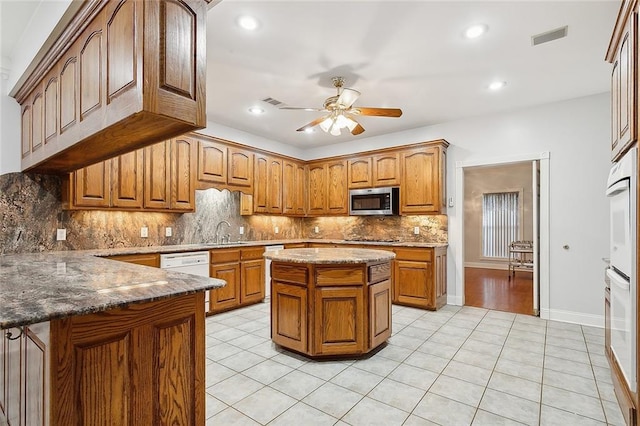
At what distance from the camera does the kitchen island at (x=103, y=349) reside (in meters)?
1.10

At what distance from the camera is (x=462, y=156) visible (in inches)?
187

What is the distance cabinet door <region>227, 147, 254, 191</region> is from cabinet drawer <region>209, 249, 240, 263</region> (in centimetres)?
110

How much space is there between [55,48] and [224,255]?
2.78m

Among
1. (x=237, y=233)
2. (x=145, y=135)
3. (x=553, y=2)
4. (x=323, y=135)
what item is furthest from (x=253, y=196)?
(x=553, y=2)

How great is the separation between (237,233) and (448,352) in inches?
141

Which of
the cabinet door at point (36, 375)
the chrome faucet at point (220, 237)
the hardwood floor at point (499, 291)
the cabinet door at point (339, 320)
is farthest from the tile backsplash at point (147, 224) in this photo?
the cabinet door at point (339, 320)

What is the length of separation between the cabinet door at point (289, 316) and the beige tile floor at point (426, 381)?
144mm

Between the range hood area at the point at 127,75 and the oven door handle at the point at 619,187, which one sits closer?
the range hood area at the point at 127,75

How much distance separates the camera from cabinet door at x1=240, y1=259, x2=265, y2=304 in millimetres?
4527

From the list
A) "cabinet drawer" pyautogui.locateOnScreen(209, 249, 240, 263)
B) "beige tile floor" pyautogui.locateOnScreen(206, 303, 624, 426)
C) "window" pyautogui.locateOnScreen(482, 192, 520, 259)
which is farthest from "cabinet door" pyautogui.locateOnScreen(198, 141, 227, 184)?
"window" pyautogui.locateOnScreen(482, 192, 520, 259)

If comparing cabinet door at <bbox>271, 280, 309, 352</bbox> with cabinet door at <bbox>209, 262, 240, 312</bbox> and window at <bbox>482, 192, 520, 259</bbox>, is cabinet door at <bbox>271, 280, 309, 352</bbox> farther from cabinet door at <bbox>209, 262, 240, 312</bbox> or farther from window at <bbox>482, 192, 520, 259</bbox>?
window at <bbox>482, 192, 520, 259</bbox>

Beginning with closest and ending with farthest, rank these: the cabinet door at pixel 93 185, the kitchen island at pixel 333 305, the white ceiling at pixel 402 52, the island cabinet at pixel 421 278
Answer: the white ceiling at pixel 402 52
the kitchen island at pixel 333 305
the cabinet door at pixel 93 185
the island cabinet at pixel 421 278

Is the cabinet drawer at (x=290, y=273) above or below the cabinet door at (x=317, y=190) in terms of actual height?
below

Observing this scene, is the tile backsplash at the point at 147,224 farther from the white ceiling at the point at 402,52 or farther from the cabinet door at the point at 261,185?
the white ceiling at the point at 402,52
